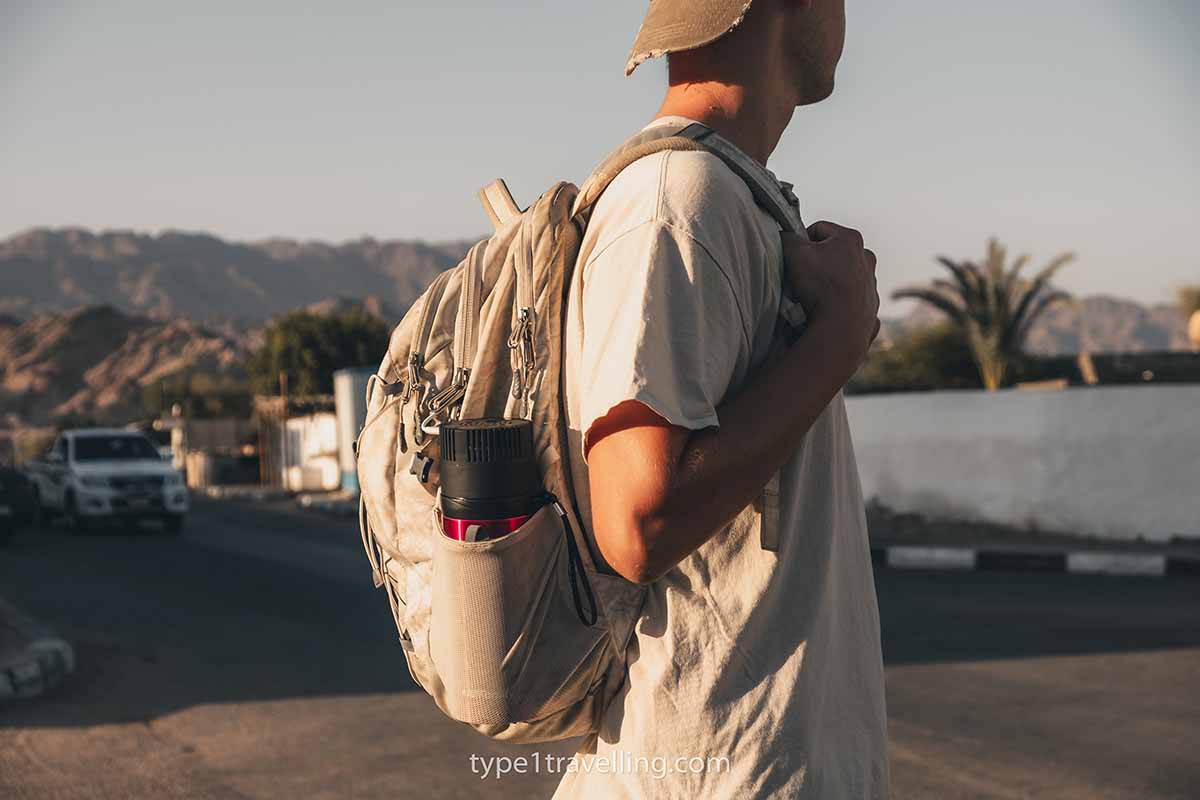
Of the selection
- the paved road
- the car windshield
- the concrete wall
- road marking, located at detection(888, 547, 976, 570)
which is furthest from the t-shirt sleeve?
the car windshield

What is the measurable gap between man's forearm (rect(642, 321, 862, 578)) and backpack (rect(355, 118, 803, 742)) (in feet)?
0.23

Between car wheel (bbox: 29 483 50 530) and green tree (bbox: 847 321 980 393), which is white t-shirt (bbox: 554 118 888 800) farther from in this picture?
green tree (bbox: 847 321 980 393)

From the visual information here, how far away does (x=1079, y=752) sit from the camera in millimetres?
5160

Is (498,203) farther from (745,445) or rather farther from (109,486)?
(109,486)

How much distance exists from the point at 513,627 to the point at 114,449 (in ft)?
61.4

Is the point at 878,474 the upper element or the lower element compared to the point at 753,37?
lower

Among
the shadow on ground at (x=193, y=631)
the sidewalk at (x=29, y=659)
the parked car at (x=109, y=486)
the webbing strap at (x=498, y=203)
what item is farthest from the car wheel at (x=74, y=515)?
the webbing strap at (x=498, y=203)

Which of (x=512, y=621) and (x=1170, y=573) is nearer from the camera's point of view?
(x=512, y=621)

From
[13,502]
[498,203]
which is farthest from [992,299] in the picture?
[498,203]

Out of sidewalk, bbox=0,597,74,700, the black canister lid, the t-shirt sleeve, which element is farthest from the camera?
sidewalk, bbox=0,597,74,700

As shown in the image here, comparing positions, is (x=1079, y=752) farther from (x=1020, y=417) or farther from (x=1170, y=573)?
(x=1020, y=417)

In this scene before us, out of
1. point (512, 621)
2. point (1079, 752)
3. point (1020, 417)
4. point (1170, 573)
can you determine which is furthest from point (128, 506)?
point (512, 621)

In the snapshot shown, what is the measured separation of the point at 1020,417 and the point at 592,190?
12.6 m

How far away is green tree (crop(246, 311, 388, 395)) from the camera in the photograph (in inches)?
1906
